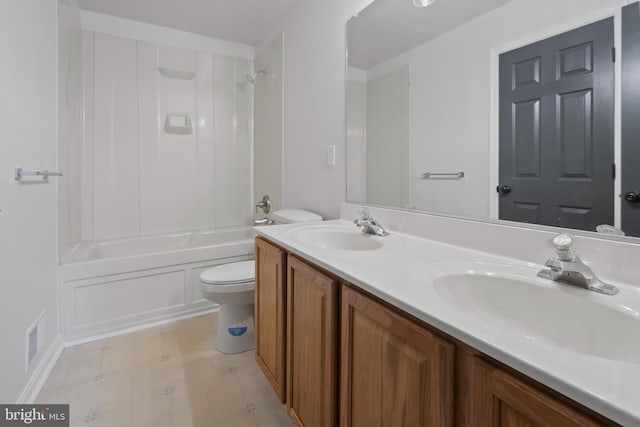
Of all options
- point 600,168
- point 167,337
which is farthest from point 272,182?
point 600,168

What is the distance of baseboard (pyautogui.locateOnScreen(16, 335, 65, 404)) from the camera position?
4.68 ft

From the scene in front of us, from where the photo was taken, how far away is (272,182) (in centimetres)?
288

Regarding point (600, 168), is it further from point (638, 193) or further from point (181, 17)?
point (181, 17)

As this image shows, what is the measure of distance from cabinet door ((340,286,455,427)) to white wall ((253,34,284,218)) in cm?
197

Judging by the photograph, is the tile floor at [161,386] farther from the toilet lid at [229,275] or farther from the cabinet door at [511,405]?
the cabinet door at [511,405]

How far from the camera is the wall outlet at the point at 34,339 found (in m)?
1.45

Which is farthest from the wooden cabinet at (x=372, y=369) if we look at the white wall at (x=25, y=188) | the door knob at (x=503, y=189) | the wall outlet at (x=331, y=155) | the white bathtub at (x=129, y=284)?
the white bathtub at (x=129, y=284)

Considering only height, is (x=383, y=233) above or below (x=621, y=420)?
above

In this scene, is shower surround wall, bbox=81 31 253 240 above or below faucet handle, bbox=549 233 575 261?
above

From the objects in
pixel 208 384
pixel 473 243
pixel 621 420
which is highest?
pixel 473 243

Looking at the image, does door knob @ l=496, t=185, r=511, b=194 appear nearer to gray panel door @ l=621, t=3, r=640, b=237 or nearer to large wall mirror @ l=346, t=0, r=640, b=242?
large wall mirror @ l=346, t=0, r=640, b=242

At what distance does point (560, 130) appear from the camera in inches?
33.7

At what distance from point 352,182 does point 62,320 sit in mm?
2030

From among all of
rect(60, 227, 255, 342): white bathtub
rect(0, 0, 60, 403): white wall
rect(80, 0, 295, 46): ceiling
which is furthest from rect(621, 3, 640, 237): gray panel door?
rect(60, 227, 255, 342): white bathtub
